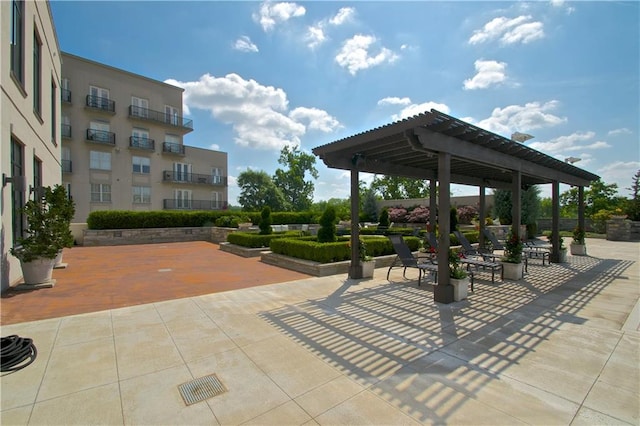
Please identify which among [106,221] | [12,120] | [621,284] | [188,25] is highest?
[188,25]

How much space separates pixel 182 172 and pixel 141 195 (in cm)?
390

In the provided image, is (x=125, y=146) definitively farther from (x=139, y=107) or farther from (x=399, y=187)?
(x=399, y=187)

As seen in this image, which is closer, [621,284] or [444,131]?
[444,131]

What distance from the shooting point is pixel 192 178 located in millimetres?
26672

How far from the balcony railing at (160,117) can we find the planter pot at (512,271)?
2613 cm

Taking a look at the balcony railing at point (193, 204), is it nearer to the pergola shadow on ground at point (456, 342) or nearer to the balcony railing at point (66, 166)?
the balcony railing at point (66, 166)

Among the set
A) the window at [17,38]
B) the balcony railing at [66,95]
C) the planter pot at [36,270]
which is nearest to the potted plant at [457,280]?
the planter pot at [36,270]

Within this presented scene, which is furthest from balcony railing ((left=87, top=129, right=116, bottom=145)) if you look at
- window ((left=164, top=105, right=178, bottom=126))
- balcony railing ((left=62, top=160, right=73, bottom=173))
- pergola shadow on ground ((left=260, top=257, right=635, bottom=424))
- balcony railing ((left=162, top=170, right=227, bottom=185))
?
pergola shadow on ground ((left=260, top=257, right=635, bottom=424))

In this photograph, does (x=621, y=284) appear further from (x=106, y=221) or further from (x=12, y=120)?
(x=106, y=221)

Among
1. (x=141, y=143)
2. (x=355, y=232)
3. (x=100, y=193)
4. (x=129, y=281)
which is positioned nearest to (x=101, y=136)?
(x=141, y=143)

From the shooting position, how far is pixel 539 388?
2662 millimetres

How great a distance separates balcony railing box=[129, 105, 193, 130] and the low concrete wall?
11656 millimetres

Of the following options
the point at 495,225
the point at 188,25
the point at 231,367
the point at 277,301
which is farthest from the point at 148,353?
the point at 495,225

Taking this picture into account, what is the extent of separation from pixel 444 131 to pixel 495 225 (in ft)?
49.5
